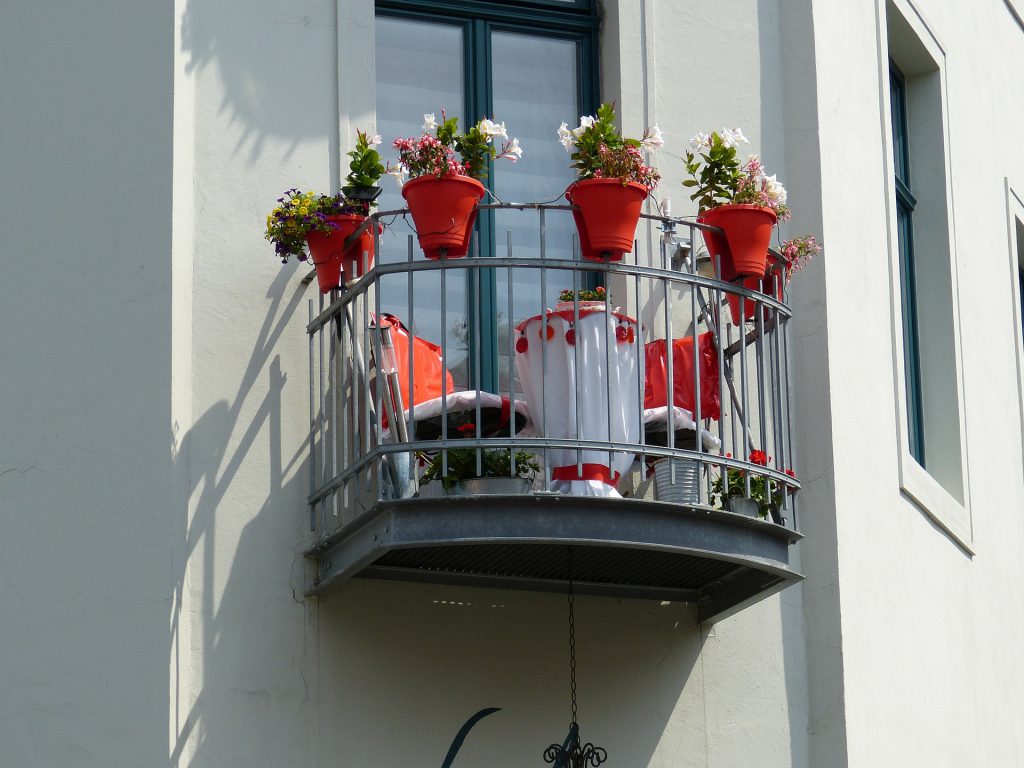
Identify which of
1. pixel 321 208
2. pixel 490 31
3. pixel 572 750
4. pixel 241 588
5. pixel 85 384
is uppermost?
pixel 490 31

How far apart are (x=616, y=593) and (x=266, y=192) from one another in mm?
2300

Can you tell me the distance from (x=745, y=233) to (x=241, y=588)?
8.35 feet

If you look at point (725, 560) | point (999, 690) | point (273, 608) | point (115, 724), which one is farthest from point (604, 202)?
point (999, 690)

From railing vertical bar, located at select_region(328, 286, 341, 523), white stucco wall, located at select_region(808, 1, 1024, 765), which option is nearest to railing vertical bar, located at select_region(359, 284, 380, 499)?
railing vertical bar, located at select_region(328, 286, 341, 523)

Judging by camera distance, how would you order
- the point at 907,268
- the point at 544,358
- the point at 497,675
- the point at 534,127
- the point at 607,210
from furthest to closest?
the point at 907,268, the point at 534,127, the point at 497,675, the point at 607,210, the point at 544,358

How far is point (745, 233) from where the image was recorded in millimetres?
8531

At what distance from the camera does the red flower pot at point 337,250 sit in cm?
834

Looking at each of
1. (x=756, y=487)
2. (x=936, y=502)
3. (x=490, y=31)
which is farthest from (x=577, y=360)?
(x=936, y=502)

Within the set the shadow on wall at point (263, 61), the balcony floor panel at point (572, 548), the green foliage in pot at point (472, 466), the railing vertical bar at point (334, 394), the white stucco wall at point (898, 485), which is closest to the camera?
the balcony floor panel at point (572, 548)

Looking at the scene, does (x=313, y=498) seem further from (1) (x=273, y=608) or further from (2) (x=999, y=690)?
(2) (x=999, y=690)

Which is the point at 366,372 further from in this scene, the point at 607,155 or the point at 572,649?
the point at 572,649

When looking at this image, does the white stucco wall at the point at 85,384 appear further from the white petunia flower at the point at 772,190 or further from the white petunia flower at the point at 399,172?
the white petunia flower at the point at 772,190

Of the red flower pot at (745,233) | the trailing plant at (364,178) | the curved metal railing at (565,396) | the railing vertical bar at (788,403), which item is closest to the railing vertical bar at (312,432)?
the curved metal railing at (565,396)

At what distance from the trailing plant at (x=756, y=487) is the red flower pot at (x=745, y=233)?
2.60 feet
